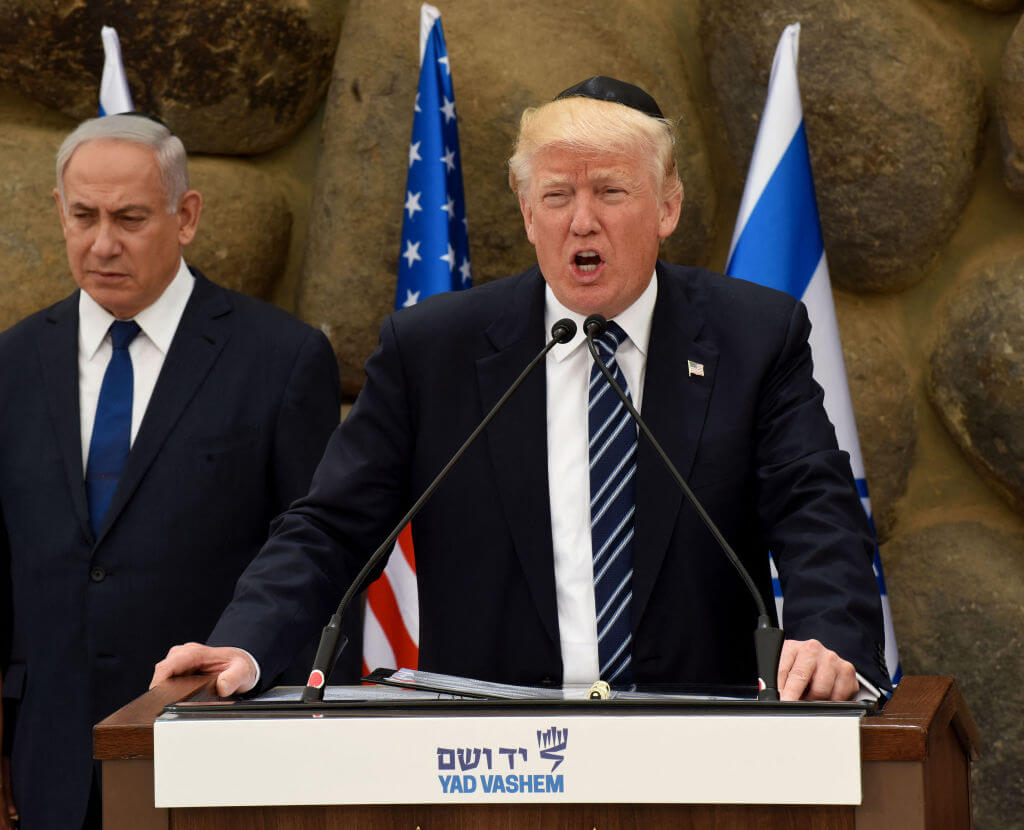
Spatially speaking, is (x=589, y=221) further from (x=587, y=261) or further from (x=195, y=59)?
(x=195, y=59)

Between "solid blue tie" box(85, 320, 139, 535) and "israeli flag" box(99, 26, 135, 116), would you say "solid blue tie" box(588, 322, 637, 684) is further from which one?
"israeli flag" box(99, 26, 135, 116)

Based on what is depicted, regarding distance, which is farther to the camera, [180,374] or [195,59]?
[195,59]

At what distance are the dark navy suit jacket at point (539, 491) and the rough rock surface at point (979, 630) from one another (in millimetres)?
1229

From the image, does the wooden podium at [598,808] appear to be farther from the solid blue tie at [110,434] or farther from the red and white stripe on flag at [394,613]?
the red and white stripe on flag at [394,613]

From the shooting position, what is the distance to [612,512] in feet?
6.43

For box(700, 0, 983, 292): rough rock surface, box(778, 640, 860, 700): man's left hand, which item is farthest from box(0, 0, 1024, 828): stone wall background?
box(778, 640, 860, 700): man's left hand

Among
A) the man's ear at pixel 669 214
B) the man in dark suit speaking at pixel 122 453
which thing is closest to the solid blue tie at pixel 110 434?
the man in dark suit speaking at pixel 122 453

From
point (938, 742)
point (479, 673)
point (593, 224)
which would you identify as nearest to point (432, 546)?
point (479, 673)

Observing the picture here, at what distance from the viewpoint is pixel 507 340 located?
82.5 inches

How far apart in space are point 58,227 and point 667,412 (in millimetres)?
1969

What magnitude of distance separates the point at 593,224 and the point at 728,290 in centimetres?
30

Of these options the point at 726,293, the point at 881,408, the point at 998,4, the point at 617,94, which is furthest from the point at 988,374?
the point at 617,94

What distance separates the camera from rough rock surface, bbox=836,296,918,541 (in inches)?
128

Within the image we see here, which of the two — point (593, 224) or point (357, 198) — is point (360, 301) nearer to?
point (357, 198)
